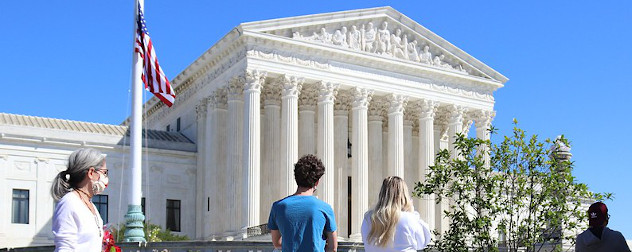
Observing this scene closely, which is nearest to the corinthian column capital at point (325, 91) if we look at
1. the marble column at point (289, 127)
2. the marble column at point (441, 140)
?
the marble column at point (289, 127)

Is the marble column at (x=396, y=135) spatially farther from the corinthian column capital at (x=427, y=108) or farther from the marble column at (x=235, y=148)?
the marble column at (x=235, y=148)

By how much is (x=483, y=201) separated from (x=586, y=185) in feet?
9.68

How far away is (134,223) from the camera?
25.9 metres

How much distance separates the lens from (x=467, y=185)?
87.0 ft

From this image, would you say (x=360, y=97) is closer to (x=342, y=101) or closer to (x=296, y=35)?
(x=342, y=101)

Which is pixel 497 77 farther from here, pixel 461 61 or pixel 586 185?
pixel 586 185

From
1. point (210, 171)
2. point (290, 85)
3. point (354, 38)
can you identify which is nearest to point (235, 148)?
point (210, 171)

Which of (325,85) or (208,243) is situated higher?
(325,85)

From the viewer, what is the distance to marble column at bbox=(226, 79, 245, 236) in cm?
5209

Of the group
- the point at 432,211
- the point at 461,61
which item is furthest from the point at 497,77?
the point at 432,211

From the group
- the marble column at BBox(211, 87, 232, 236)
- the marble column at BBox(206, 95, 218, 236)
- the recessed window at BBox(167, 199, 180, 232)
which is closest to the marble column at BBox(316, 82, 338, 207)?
the marble column at BBox(211, 87, 232, 236)

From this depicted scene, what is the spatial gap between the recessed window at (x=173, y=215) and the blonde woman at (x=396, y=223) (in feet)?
163

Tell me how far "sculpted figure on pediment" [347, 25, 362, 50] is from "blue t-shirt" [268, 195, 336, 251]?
155 feet

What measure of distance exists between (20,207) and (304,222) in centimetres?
4745
